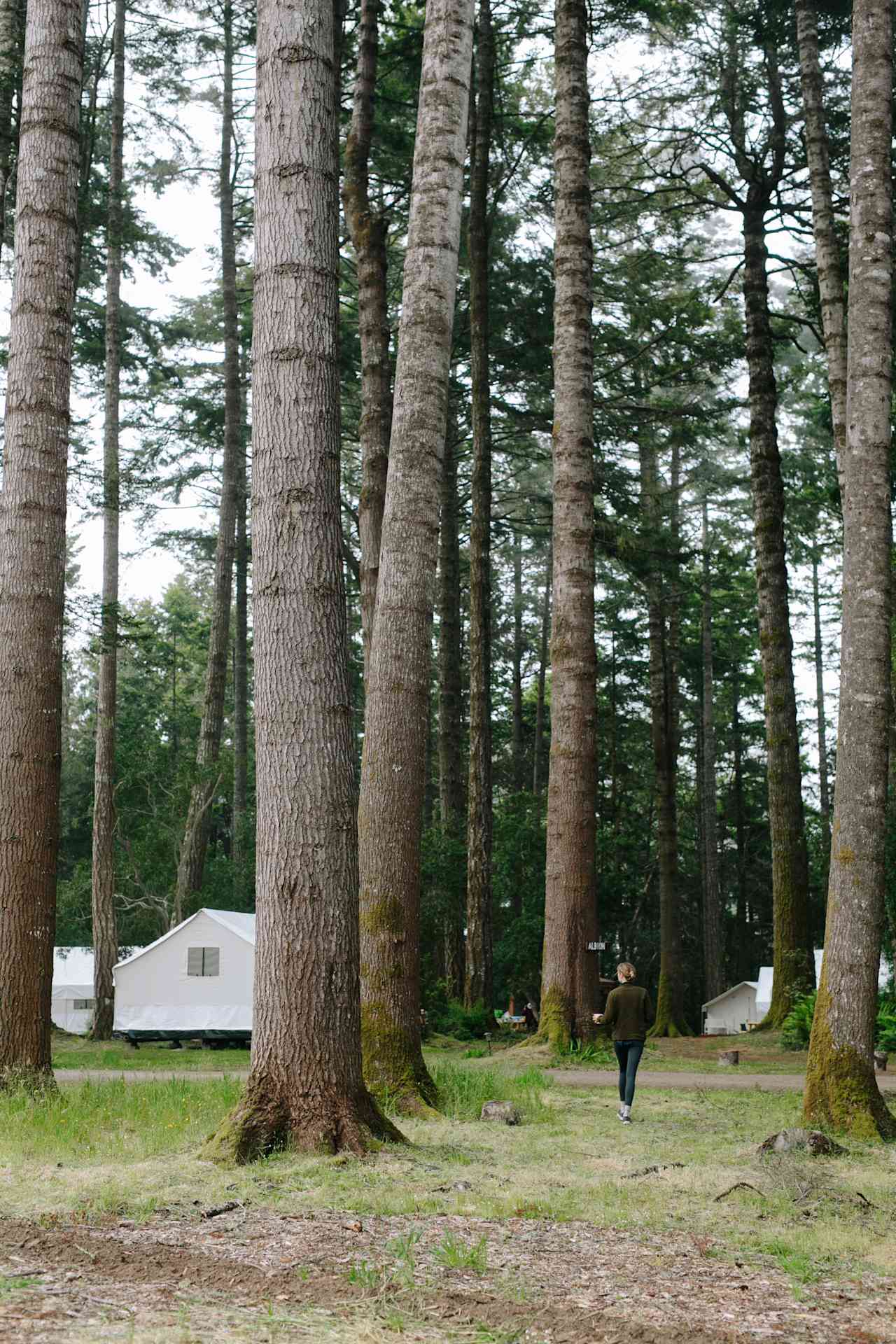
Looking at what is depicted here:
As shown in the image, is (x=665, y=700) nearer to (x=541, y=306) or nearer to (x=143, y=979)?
(x=541, y=306)

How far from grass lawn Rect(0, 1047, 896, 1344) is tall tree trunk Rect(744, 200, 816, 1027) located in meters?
10.7

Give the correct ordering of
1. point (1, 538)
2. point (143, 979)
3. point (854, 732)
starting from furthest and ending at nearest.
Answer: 1. point (143, 979)
2. point (1, 538)
3. point (854, 732)

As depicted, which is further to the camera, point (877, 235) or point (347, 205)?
point (347, 205)

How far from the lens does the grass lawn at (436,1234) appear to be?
4.19 meters

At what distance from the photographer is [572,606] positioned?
48.1 feet

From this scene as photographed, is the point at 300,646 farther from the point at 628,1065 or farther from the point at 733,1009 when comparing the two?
the point at 733,1009

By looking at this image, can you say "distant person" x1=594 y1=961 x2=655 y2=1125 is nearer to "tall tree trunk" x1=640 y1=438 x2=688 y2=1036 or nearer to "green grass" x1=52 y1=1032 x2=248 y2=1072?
"green grass" x1=52 y1=1032 x2=248 y2=1072

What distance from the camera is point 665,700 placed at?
96.2ft

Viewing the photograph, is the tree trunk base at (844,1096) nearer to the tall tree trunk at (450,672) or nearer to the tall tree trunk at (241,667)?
the tall tree trunk at (450,672)

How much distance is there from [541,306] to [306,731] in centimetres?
1896

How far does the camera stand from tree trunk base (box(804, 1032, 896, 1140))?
857cm

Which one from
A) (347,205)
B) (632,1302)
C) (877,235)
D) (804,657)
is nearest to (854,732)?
(877,235)

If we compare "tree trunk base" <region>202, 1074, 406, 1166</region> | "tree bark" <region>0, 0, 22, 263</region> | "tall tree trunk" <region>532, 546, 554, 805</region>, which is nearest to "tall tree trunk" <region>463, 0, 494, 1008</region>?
"tree bark" <region>0, 0, 22, 263</region>

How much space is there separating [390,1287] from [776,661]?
53.0 ft
